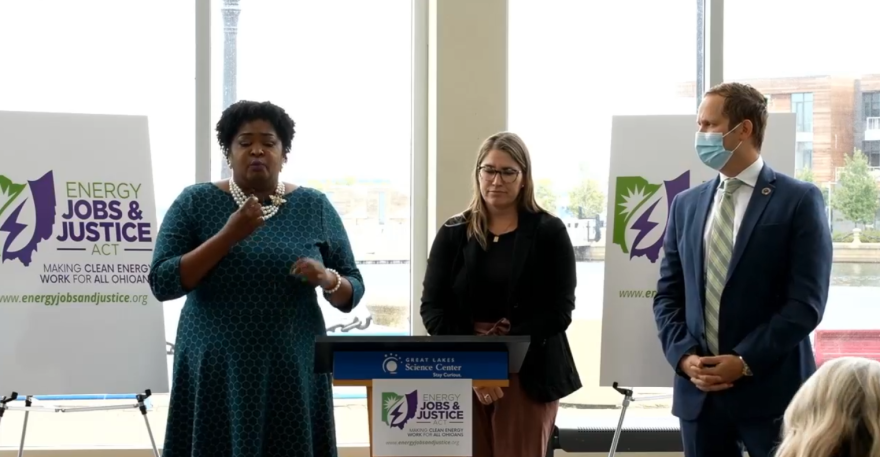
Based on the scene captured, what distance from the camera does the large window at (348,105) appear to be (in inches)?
181

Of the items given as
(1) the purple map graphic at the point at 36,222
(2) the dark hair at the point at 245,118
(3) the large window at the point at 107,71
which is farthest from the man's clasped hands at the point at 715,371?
(3) the large window at the point at 107,71

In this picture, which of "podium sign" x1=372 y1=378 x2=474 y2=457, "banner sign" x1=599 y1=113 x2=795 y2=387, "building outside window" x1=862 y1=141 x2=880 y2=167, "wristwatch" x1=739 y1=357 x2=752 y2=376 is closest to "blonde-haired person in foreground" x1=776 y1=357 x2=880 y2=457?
"podium sign" x1=372 y1=378 x2=474 y2=457

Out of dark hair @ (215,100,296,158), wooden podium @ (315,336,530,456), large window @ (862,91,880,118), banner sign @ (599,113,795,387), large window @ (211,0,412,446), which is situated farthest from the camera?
large window @ (862,91,880,118)

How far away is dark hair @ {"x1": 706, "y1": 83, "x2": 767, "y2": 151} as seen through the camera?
113 inches

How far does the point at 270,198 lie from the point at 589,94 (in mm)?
2421

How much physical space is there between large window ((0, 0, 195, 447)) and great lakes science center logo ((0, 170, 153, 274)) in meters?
0.84

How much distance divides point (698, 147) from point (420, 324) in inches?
78.3

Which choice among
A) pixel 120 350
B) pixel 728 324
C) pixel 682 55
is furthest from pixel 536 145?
pixel 120 350

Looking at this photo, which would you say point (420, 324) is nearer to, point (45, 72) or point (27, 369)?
point (27, 369)

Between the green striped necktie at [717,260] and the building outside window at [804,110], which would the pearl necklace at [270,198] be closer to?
the green striped necktie at [717,260]

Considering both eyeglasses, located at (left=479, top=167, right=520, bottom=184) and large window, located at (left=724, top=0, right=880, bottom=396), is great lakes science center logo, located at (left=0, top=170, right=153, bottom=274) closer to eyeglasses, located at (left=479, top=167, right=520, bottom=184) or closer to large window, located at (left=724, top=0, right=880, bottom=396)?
eyeglasses, located at (left=479, top=167, right=520, bottom=184)

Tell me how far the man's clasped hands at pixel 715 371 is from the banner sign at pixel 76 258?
2215 millimetres

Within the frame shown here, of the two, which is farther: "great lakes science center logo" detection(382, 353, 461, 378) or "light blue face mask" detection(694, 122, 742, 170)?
"light blue face mask" detection(694, 122, 742, 170)

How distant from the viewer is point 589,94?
468cm
